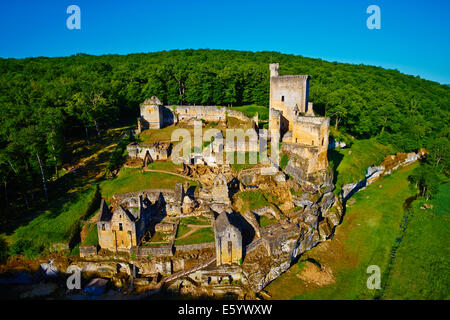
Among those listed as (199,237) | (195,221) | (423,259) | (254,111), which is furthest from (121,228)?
(254,111)

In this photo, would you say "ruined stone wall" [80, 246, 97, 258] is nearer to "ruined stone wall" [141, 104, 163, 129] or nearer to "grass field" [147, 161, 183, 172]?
"grass field" [147, 161, 183, 172]

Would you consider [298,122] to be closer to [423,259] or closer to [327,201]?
[327,201]

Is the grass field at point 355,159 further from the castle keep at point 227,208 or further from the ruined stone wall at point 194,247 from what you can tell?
the ruined stone wall at point 194,247

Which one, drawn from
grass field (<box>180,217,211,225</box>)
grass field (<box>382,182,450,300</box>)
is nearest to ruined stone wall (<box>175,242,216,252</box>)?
grass field (<box>180,217,211,225</box>)

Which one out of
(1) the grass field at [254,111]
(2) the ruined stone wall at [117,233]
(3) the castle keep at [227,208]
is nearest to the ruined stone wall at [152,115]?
(3) the castle keep at [227,208]

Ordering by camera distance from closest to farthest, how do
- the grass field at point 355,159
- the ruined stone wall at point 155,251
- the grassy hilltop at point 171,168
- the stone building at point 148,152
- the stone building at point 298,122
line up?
the ruined stone wall at point 155,251, the grassy hilltop at point 171,168, the stone building at point 298,122, the stone building at point 148,152, the grass field at point 355,159

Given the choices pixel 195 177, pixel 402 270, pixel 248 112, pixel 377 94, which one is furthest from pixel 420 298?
pixel 377 94
